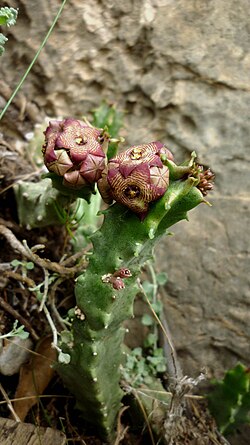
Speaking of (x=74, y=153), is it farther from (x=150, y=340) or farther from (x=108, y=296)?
(x=150, y=340)

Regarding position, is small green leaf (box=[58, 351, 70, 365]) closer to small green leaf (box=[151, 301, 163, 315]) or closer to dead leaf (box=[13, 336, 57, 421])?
dead leaf (box=[13, 336, 57, 421])

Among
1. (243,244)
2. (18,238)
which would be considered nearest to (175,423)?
(243,244)

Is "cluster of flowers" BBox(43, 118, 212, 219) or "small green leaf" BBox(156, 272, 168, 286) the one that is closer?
"cluster of flowers" BBox(43, 118, 212, 219)

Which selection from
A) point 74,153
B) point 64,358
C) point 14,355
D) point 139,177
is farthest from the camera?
point 14,355

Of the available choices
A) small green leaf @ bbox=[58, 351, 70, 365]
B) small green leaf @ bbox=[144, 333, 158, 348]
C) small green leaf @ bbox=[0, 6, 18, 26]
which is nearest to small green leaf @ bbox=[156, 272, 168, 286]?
small green leaf @ bbox=[144, 333, 158, 348]

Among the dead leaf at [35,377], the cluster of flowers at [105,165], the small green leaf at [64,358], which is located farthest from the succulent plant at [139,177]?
the dead leaf at [35,377]

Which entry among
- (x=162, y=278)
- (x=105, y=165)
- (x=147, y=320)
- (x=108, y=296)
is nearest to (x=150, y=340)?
(x=147, y=320)

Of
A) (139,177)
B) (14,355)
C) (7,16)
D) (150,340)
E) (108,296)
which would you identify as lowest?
(150,340)

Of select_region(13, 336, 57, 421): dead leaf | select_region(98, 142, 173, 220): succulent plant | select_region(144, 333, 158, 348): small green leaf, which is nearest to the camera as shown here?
select_region(98, 142, 173, 220): succulent plant
